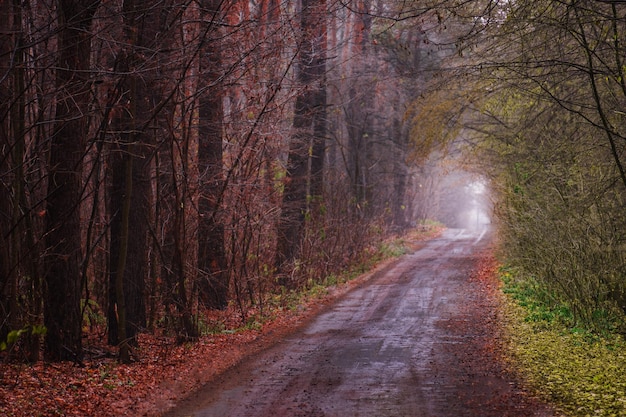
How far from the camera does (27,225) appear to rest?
29.2 ft

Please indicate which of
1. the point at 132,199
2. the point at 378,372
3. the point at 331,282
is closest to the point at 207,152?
the point at 132,199

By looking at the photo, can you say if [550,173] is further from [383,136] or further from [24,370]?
[383,136]

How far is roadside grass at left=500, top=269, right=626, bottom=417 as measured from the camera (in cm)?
816

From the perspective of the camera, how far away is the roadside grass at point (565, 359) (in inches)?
321

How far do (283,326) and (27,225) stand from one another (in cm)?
634

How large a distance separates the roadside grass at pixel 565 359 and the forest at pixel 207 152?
50 centimetres

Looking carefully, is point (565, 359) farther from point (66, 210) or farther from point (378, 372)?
point (66, 210)

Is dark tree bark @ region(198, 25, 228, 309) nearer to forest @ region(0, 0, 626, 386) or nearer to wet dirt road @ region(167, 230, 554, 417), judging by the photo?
forest @ region(0, 0, 626, 386)

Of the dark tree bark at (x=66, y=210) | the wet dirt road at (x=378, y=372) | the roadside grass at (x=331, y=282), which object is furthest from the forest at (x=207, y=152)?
the wet dirt road at (x=378, y=372)

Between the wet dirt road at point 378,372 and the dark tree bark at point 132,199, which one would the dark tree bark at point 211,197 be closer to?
the dark tree bark at point 132,199

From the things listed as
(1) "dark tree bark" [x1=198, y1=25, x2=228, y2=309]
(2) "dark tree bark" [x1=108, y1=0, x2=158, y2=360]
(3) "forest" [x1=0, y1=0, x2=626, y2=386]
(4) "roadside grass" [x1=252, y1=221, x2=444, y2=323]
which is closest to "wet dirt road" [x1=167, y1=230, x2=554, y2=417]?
(4) "roadside grass" [x1=252, y1=221, x2=444, y2=323]

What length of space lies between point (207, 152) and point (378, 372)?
6.99 meters

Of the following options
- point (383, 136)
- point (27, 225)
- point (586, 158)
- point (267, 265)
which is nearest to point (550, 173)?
point (586, 158)

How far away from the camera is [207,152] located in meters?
15.1
